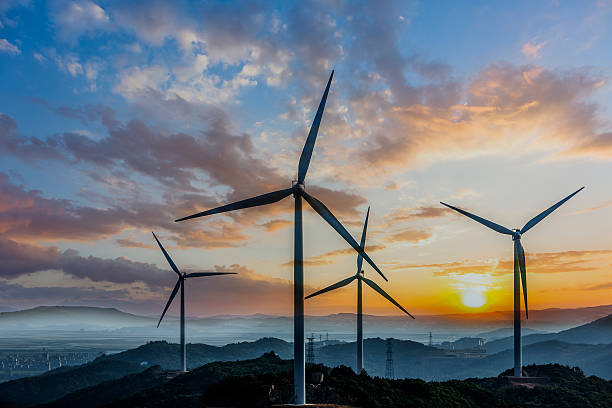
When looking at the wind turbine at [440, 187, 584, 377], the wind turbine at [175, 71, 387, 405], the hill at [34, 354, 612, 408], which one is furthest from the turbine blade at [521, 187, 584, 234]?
the wind turbine at [175, 71, 387, 405]

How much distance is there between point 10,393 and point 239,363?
119 meters

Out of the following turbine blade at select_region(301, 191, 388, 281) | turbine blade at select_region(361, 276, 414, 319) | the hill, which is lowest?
the hill

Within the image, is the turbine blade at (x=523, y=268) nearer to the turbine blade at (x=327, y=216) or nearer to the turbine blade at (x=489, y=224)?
the turbine blade at (x=489, y=224)

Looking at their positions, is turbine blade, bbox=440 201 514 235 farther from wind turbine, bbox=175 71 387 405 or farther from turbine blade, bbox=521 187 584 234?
wind turbine, bbox=175 71 387 405

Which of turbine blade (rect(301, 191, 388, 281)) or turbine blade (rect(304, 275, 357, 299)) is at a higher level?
turbine blade (rect(301, 191, 388, 281))

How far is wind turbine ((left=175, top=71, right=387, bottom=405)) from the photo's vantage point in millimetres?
51531

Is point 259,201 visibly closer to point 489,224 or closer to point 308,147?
point 308,147

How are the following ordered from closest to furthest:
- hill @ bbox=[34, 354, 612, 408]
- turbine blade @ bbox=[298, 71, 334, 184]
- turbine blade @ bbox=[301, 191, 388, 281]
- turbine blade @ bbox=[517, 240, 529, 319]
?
turbine blade @ bbox=[301, 191, 388, 281]
turbine blade @ bbox=[298, 71, 334, 184]
hill @ bbox=[34, 354, 612, 408]
turbine blade @ bbox=[517, 240, 529, 319]

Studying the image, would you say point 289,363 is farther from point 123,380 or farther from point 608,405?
point 608,405

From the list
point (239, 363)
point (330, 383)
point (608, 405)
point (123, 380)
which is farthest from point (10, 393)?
point (608, 405)

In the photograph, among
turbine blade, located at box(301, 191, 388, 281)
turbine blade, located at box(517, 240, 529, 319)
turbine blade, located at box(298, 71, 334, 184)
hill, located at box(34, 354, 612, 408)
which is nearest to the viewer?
turbine blade, located at box(301, 191, 388, 281)

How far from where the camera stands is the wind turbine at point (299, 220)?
2029 inches

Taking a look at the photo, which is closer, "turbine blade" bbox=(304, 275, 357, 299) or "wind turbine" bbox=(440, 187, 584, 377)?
"turbine blade" bbox=(304, 275, 357, 299)

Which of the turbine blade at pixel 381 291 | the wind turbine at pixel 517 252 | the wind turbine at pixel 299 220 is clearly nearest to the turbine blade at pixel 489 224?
the wind turbine at pixel 517 252
